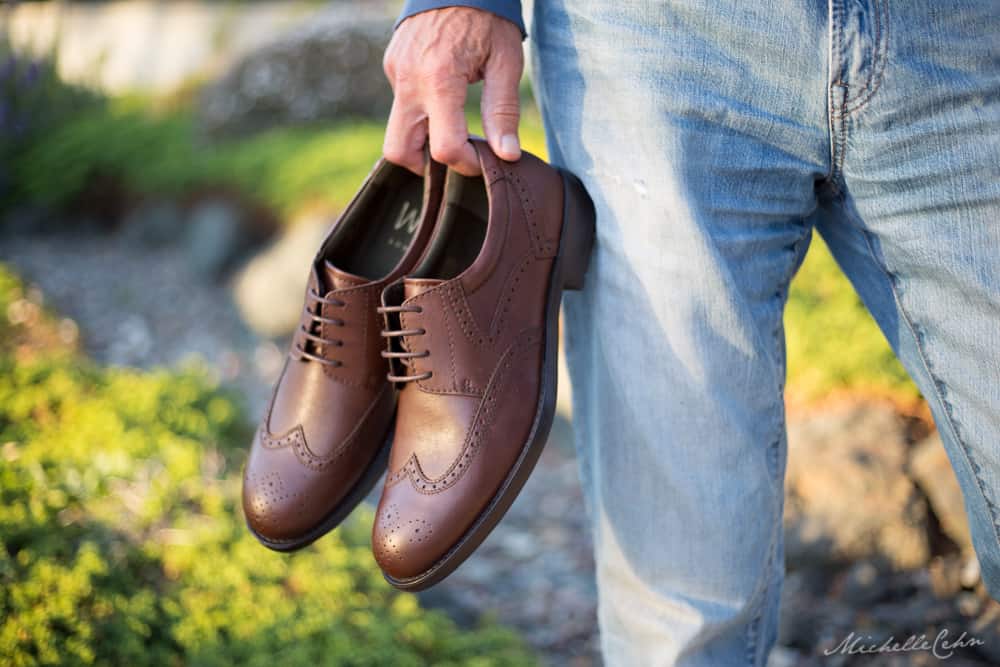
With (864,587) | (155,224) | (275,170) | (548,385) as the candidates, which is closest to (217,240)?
(275,170)

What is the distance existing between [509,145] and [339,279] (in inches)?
15.3

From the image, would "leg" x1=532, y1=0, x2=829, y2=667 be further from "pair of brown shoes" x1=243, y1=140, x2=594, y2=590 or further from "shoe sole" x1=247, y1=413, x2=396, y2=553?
"shoe sole" x1=247, y1=413, x2=396, y2=553

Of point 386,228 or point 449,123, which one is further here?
point 386,228

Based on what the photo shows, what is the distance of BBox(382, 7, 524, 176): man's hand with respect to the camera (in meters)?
1.32

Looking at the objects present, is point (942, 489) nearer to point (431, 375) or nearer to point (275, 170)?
point (431, 375)

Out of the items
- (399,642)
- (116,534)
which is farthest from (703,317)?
(116,534)

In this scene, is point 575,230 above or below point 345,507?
above

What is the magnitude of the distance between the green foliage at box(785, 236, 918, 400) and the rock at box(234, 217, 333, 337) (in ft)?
9.50

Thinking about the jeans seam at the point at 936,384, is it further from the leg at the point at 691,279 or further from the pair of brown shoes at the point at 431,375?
the pair of brown shoes at the point at 431,375

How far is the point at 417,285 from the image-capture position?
1.34m

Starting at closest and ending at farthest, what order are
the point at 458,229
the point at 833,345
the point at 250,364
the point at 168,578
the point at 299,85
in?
1. the point at 458,229
2. the point at 168,578
3. the point at 833,345
4. the point at 250,364
5. the point at 299,85

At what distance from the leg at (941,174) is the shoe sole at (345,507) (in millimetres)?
917

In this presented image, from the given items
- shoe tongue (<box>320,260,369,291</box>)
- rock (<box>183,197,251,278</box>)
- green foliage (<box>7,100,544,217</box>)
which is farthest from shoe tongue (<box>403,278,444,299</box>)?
rock (<box>183,197,251,278</box>)

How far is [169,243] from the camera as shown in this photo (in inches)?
250
